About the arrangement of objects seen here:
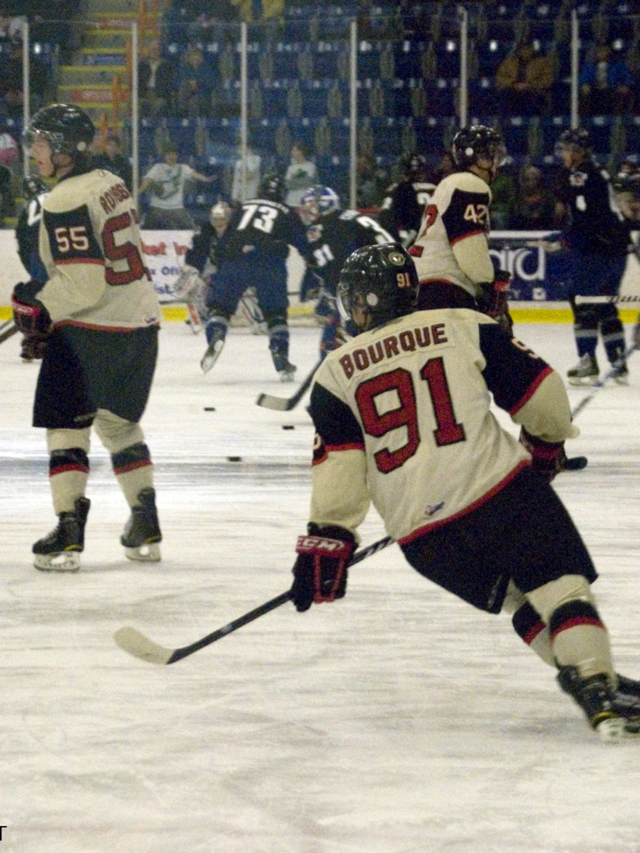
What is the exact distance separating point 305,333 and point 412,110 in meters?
2.46

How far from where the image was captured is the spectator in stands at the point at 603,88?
1293 centimetres

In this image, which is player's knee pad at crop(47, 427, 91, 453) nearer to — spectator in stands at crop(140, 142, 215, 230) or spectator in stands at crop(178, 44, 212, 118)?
spectator in stands at crop(140, 142, 215, 230)

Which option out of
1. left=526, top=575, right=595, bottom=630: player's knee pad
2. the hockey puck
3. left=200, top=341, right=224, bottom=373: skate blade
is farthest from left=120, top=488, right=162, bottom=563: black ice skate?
left=200, top=341, right=224, bottom=373: skate blade

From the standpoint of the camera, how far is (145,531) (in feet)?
13.9

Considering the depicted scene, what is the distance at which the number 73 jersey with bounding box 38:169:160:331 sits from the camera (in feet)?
13.3

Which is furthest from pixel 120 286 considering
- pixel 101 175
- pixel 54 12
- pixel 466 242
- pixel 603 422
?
pixel 54 12

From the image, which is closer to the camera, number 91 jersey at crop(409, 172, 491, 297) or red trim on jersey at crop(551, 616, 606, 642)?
red trim on jersey at crop(551, 616, 606, 642)

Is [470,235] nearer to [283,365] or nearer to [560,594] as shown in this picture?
[560,594]

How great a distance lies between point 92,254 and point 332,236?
14.2 feet

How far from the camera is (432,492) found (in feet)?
8.70

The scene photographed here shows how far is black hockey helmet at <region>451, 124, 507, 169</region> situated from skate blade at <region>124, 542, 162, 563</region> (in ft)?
6.30

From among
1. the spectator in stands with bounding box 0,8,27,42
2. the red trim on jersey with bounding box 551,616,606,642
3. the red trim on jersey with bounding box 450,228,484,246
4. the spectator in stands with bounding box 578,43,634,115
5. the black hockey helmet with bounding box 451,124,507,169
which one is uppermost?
the spectator in stands with bounding box 0,8,27,42

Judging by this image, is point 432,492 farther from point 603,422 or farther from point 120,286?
point 603,422

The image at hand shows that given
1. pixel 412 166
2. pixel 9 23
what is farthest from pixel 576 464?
pixel 9 23
